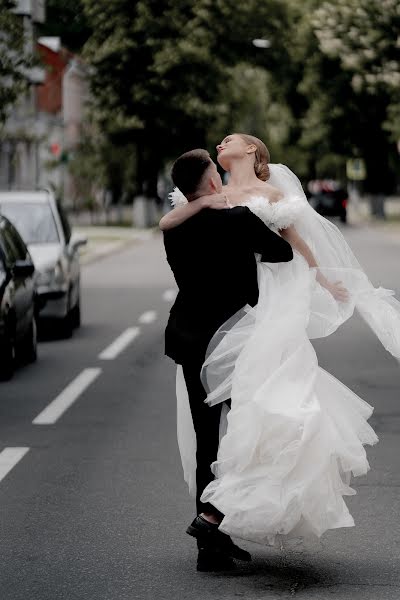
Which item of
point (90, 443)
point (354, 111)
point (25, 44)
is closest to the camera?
point (90, 443)

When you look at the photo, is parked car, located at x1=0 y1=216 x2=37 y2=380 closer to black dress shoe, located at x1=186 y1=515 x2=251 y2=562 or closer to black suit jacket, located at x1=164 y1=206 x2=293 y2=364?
black suit jacket, located at x1=164 y1=206 x2=293 y2=364

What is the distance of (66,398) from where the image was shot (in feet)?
37.6

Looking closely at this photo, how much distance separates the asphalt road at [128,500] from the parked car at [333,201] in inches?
1815

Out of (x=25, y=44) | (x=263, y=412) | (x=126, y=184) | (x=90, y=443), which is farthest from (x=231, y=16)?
(x=263, y=412)

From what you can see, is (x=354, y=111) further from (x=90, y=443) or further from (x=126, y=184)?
(x=90, y=443)

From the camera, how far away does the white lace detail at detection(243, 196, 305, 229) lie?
6.06 m

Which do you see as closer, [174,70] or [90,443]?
[90,443]

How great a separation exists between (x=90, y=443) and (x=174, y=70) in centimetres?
4283

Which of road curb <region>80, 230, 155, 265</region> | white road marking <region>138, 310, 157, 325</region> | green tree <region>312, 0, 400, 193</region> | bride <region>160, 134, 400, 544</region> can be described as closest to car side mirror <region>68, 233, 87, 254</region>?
white road marking <region>138, 310, 157, 325</region>

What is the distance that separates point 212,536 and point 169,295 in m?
17.2

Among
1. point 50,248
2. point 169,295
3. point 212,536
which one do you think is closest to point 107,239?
point 169,295

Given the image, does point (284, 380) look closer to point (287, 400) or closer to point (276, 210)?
point (287, 400)

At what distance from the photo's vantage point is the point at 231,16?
52.8m

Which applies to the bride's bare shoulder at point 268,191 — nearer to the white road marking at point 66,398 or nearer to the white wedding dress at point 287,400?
the white wedding dress at point 287,400
